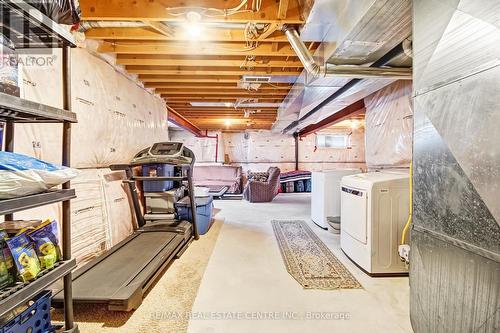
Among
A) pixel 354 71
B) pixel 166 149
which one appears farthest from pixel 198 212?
pixel 354 71

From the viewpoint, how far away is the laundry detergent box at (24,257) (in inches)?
42.1

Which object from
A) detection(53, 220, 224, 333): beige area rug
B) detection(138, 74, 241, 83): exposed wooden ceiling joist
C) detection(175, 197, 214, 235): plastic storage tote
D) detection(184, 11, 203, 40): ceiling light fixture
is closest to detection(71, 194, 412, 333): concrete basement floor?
detection(53, 220, 224, 333): beige area rug

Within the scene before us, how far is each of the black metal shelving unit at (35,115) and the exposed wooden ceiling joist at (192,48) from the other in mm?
1171

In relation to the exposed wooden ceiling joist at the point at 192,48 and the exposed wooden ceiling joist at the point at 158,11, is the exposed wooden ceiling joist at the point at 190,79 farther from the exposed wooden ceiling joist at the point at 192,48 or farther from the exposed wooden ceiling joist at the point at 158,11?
the exposed wooden ceiling joist at the point at 158,11

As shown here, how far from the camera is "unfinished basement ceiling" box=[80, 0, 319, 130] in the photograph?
195 centimetres

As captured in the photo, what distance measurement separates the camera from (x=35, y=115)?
1.28m

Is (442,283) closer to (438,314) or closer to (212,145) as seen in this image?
(438,314)

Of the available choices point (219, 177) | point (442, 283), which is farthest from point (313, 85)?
point (219, 177)

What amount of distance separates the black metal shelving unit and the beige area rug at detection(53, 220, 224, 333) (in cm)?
32

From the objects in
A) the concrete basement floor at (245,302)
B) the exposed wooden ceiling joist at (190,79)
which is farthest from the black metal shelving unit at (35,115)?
the exposed wooden ceiling joist at (190,79)

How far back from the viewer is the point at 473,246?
2.65ft

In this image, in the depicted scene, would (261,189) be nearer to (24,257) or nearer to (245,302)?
(245,302)

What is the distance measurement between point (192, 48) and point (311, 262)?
2.71 m

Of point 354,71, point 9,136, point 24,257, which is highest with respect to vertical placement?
point 354,71
